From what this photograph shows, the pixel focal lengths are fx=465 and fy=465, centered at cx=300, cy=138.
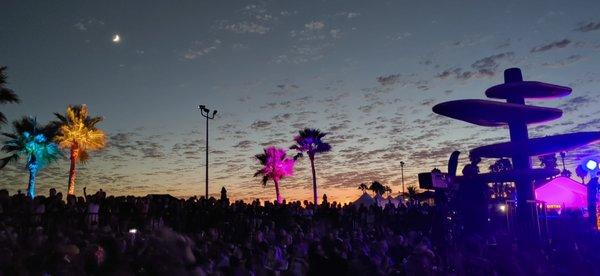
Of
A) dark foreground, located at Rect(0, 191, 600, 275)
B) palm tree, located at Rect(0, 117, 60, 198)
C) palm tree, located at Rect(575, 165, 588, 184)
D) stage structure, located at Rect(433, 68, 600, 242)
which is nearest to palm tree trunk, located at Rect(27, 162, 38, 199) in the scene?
palm tree, located at Rect(0, 117, 60, 198)

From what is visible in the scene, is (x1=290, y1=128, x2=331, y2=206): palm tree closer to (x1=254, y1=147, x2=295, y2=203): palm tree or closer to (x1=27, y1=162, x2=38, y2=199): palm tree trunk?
(x1=254, y1=147, x2=295, y2=203): palm tree

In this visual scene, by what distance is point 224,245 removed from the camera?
9219 millimetres

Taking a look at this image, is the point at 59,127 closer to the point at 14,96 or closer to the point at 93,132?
the point at 93,132

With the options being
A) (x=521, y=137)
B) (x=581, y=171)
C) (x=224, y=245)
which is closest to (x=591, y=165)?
(x=581, y=171)

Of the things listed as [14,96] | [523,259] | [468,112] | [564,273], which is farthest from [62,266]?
[14,96]

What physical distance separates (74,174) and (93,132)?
138 inches

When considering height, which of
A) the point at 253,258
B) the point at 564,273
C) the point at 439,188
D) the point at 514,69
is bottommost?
the point at 564,273

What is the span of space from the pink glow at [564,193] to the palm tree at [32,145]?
33.9 metres

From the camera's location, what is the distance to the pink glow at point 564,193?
2997 centimetres

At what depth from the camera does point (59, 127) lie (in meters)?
33.5

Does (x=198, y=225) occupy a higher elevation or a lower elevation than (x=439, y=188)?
lower

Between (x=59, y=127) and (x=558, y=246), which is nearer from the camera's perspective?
(x=558, y=246)

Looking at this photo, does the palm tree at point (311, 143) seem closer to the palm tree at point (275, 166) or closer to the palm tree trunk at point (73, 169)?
the palm tree at point (275, 166)

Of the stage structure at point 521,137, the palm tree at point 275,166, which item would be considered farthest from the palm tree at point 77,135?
the stage structure at point 521,137
